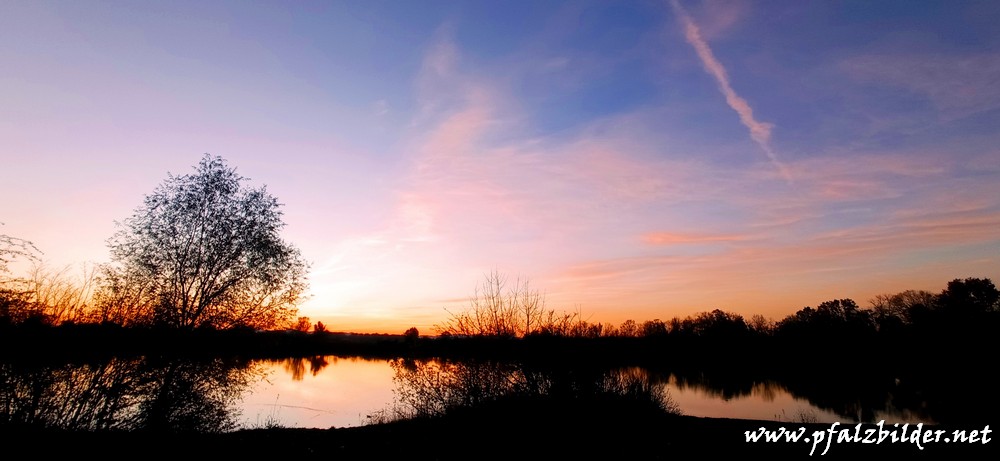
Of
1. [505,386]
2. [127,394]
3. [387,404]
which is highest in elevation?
[127,394]

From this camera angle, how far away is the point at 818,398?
40406mm

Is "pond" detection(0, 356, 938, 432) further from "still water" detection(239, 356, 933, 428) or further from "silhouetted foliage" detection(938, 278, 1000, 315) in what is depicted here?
"silhouetted foliage" detection(938, 278, 1000, 315)

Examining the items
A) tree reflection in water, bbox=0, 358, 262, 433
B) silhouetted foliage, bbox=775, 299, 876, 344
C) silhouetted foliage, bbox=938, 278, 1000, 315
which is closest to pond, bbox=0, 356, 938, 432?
tree reflection in water, bbox=0, 358, 262, 433

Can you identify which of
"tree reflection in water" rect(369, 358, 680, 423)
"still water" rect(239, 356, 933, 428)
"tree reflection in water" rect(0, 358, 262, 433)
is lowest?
"still water" rect(239, 356, 933, 428)

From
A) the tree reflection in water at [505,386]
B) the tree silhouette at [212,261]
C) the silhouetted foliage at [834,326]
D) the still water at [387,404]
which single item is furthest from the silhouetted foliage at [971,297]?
the tree silhouette at [212,261]

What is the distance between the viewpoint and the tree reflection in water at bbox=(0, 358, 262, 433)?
37.1 feet

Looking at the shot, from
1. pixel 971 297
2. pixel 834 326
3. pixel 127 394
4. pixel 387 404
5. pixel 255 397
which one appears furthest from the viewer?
pixel 834 326

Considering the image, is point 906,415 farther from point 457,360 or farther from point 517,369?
point 457,360

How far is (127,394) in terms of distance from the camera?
1334 centimetres

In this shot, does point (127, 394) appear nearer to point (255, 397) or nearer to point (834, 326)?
point (255, 397)

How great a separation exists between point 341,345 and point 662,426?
148m

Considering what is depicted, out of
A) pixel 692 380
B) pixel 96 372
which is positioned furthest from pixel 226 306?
pixel 692 380

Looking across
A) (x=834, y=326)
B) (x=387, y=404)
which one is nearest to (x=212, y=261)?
(x=387, y=404)

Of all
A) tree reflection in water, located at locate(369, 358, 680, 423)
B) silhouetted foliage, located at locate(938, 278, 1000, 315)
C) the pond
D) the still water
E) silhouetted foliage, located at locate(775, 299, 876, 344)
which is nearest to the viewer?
the pond
